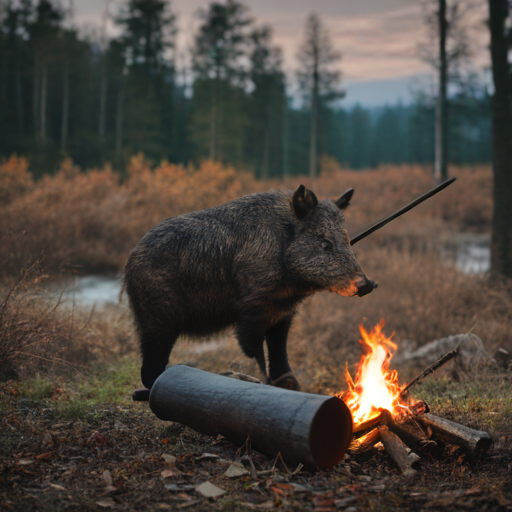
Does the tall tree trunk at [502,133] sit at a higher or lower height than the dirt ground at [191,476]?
higher

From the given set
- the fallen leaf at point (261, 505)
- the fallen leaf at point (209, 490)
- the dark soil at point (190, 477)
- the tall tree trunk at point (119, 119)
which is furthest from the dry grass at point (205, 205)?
the tall tree trunk at point (119, 119)

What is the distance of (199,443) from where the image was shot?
3947 mm

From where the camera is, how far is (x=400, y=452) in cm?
362

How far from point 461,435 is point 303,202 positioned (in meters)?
2.25

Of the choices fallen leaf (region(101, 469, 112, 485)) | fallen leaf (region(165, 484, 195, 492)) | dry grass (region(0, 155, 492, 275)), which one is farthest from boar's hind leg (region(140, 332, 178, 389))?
dry grass (region(0, 155, 492, 275))

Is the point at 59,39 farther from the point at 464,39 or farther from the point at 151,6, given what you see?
the point at 464,39

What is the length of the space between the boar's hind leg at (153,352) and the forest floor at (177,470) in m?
0.44

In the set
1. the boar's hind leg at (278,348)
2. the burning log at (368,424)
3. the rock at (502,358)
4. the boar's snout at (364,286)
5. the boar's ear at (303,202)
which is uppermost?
the boar's ear at (303,202)

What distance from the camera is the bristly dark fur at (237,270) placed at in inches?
162

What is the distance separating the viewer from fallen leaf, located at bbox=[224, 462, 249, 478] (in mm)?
3227

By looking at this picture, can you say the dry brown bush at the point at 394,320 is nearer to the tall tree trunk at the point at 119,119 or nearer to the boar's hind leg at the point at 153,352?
the boar's hind leg at the point at 153,352

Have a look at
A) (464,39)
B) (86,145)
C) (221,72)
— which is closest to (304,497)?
(464,39)

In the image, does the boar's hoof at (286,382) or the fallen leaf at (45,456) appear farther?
the boar's hoof at (286,382)

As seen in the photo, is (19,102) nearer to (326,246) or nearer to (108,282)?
(108,282)
